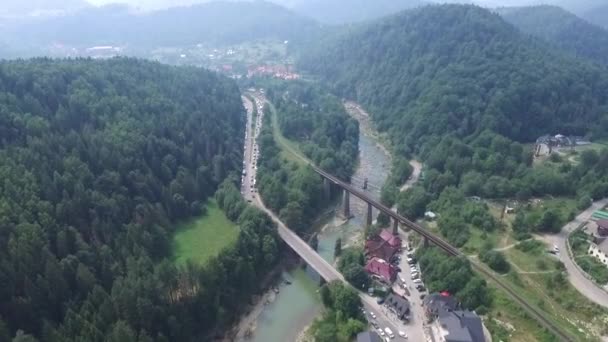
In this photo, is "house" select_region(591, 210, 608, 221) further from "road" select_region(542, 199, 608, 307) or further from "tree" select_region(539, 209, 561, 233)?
"tree" select_region(539, 209, 561, 233)

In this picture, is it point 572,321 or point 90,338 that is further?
point 572,321

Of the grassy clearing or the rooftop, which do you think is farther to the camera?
the grassy clearing

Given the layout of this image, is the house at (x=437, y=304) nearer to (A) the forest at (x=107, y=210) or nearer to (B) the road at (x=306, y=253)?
(B) the road at (x=306, y=253)

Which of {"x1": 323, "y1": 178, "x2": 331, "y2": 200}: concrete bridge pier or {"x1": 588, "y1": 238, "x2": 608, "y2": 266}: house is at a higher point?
{"x1": 588, "y1": 238, "x2": 608, "y2": 266}: house

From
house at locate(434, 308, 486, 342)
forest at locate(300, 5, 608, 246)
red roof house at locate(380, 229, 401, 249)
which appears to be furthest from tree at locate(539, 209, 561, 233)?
house at locate(434, 308, 486, 342)

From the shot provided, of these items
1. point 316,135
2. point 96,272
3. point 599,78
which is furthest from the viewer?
point 599,78

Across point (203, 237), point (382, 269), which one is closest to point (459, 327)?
point (382, 269)

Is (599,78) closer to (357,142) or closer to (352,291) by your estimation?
(357,142)

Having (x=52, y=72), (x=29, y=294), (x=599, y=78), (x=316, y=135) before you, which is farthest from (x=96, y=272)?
(x=599, y=78)
